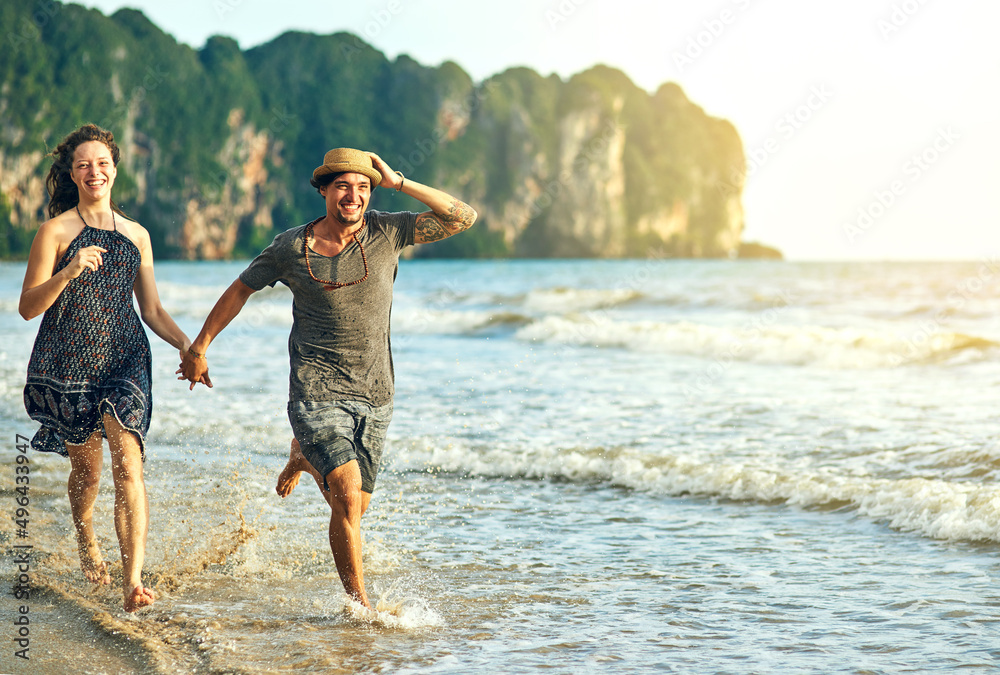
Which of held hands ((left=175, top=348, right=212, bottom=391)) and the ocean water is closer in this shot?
the ocean water

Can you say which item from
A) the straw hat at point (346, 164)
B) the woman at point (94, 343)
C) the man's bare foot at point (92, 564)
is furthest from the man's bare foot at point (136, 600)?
the straw hat at point (346, 164)

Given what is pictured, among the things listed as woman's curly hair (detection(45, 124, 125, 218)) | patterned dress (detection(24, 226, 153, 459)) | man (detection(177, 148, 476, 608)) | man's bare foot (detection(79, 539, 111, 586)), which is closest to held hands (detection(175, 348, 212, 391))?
man (detection(177, 148, 476, 608))

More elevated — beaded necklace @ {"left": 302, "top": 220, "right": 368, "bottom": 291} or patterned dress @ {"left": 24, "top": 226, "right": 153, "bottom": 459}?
beaded necklace @ {"left": 302, "top": 220, "right": 368, "bottom": 291}

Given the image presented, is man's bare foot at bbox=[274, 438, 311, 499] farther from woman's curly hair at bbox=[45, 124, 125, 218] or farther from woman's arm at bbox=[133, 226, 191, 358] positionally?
woman's curly hair at bbox=[45, 124, 125, 218]

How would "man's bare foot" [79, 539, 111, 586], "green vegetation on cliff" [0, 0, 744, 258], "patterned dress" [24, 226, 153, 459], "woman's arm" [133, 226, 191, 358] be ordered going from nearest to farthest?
"patterned dress" [24, 226, 153, 459] → "woman's arm" [133, 226, 191, 358] → "man's bare foot" [79, 539, 111, 586] → "green vegetation on cliff" [0, 0, 744, 258]

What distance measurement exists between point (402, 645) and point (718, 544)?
7.47 ft

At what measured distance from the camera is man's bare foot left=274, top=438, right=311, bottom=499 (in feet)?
13.2

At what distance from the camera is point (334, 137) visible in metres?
145

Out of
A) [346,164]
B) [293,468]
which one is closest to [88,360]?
[293,468]

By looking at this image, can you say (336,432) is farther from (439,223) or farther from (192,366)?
(439,223)

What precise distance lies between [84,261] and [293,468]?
126 cm

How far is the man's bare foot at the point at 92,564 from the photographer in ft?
14.0

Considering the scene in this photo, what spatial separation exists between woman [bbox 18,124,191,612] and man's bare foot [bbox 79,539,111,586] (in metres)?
0.50

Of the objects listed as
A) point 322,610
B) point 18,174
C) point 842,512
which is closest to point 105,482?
point 322,610
